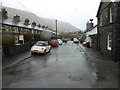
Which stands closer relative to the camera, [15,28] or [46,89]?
[46,89]

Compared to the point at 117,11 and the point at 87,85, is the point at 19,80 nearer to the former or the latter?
the point at 87,85

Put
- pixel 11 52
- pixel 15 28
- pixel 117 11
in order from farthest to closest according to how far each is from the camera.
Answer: pixel 15 28, pixel 11 52, pixel 117 11

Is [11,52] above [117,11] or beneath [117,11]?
beneath

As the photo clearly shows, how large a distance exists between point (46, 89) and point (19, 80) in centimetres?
213

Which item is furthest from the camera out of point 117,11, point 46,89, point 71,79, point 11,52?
point 11,52

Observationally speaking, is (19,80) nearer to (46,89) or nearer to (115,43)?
(46,89)

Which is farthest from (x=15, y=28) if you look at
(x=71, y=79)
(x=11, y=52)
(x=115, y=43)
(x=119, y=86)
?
(x=119, y=86)

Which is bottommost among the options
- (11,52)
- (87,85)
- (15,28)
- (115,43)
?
(87,85)

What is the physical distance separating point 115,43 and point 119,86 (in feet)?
23.3

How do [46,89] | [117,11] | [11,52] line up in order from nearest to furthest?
[46,89] < [117,11] < [11,52]

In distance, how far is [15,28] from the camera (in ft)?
95.1

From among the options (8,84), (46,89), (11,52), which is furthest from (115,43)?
(11,52)

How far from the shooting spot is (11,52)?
15203 mm

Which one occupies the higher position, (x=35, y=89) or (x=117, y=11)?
(x=117, y=11)
